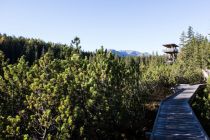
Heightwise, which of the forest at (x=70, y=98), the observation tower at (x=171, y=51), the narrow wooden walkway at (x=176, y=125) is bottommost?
the narrow wooden walkway at (x=176, y=125)

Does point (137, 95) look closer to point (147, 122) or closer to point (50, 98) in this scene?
point (147, 122)

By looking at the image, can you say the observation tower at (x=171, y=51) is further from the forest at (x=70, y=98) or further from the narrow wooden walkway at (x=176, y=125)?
the forest at (x=70, y=98)

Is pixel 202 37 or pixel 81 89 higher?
pixel 202 37

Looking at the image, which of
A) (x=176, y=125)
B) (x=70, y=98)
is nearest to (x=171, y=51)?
(x=176, y=125)

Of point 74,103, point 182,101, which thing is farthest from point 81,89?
point 182,101

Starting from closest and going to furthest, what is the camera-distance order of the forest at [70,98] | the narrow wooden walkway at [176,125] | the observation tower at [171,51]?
the forest at [70,98], the narrow wooden walkway at [176,125], the observation tower at [171,51]

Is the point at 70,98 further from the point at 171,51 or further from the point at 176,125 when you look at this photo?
the point at 171,51

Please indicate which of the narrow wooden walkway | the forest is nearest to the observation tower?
the narrow wooden walkway

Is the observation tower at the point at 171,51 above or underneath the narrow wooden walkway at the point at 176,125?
above

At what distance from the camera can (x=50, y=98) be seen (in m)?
9.55

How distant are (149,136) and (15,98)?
9.47 meters

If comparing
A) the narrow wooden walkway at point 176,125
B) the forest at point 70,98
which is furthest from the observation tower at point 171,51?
the forest at point 70,98

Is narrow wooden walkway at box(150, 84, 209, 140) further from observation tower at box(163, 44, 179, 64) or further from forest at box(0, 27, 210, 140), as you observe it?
observation tower at box(163, 44, 179, 64)

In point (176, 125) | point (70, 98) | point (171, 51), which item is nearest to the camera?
point (70, 98)
